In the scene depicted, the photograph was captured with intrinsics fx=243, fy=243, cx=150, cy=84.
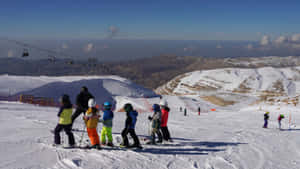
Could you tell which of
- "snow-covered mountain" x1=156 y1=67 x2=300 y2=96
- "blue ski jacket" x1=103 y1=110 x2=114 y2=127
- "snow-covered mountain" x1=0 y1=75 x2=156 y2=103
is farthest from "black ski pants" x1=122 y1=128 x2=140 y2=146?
"snow-covered mountain" x1=156 y1=67 x2=300 y2=96

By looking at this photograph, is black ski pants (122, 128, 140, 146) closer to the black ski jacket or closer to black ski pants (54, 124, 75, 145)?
black ski pants (54, 124, 75, 145)

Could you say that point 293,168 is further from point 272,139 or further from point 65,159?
point 65,159

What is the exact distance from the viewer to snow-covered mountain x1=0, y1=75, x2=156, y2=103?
40344 mm

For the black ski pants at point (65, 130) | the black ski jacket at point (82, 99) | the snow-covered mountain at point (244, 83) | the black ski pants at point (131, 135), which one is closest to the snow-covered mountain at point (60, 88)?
the black ski jacket at point (82, 99)

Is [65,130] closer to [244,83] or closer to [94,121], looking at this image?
[94,121]

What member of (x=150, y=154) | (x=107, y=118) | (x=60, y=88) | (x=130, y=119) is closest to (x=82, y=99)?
(x=107, y=118)

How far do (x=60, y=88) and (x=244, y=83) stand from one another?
97.4 metres

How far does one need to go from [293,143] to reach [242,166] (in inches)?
252

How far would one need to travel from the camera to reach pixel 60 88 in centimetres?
4525

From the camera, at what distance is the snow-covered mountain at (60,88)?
40.3 metres

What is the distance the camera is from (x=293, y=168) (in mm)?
8875

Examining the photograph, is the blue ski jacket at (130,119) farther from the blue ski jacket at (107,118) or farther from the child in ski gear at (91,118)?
the child in ski gear at (91,118)

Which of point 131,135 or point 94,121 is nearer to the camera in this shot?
point 94,121

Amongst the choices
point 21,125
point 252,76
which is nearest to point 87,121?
point 21,125
